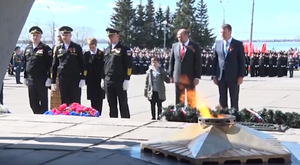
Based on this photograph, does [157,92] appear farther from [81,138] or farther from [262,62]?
[262,62]

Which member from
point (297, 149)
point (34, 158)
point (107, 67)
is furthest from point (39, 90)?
point (297, 149)

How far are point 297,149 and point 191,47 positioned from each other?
4.57 m

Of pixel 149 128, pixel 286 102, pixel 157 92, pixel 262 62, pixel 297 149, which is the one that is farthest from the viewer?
pixel 262 62

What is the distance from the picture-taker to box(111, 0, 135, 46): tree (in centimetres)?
6906

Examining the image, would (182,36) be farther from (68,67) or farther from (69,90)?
(69,90)

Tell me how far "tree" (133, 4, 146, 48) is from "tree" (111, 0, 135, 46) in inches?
23.0

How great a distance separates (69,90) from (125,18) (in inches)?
2358

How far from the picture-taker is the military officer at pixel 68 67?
9641mm

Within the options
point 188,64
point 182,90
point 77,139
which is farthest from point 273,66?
point 77,139

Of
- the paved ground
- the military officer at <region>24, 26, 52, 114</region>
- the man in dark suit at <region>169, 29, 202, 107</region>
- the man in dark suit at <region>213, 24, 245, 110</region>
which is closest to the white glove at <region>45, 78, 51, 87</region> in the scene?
the military officer at <region>24, 26, 52, 114</region>

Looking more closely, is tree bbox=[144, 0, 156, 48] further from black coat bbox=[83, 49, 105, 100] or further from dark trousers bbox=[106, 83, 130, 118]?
dark trousers bbox=[106, 83, 130, 118]

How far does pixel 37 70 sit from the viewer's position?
32.4 feet

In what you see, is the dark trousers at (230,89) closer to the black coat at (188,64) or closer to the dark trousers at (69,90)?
the black coat at (188,64)

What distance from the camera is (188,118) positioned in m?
7.80
